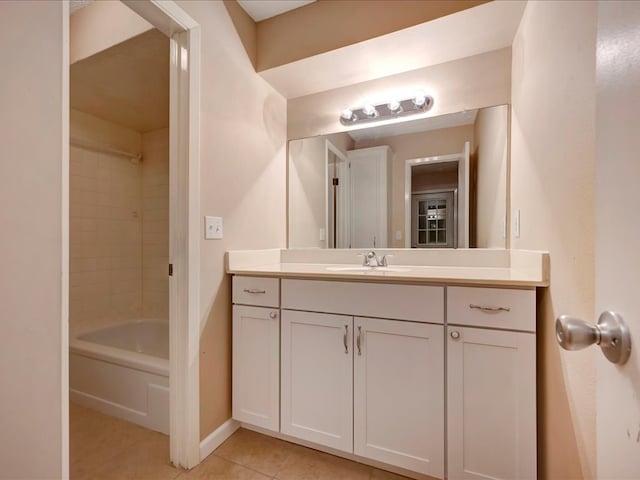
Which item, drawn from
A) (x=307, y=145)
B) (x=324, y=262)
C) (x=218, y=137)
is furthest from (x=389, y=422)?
(x=307, y=145)

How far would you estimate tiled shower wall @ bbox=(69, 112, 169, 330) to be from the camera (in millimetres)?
2396

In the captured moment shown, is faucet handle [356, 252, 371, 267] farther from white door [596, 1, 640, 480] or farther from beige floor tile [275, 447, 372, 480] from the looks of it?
white door [596, 1, 640, 480]

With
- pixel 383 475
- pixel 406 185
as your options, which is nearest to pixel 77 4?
pixel 406 185

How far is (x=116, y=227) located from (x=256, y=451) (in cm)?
228

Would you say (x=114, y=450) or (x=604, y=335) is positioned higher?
(x=604, y=335)

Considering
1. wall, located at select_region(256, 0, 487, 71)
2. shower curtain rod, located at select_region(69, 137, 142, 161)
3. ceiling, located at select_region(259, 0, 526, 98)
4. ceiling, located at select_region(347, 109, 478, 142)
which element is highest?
wall, located at select_region(256, 0, 487, 71)

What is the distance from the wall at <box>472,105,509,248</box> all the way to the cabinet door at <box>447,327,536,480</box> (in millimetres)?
718

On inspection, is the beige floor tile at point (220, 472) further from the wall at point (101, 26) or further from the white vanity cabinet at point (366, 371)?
the wall at point (101, 26)

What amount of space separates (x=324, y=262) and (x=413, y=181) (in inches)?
31.3

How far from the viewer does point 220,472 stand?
1315 mm

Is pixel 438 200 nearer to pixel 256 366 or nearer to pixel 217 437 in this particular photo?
pixel 256 366

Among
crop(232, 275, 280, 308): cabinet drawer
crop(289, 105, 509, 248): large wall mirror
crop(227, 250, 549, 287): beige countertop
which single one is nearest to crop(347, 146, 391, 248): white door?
crop(289, 105, 509, 248): large wall mirror
